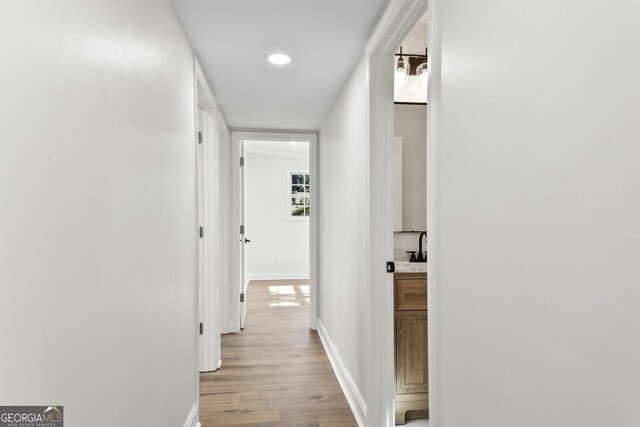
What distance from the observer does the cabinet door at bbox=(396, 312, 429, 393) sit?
245 centimetres

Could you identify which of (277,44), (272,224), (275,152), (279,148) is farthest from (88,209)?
(272,224)

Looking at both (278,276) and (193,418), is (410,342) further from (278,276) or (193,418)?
(278,276)

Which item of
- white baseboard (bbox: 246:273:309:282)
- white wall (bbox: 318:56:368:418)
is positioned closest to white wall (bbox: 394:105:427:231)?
white wall (bbox: 318:56:368:418)

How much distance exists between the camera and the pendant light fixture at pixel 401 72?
2.82 m

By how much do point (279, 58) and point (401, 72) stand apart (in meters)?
0.91

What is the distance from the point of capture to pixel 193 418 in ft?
7.75

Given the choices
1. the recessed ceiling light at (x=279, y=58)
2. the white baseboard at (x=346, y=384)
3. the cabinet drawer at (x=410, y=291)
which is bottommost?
the white baseboard at (x=346, y=384)

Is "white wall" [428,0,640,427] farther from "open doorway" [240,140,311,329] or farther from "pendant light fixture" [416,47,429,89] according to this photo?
"open doorway" [240,140,311,329]

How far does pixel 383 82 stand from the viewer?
7.29 ft

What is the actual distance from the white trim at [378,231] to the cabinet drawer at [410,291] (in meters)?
0.22

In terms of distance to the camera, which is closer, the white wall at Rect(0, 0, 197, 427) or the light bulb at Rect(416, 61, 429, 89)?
the white wall at Rect(0, 0, 197, 427)

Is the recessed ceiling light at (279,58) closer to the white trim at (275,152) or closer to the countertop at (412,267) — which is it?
the countertop at (412,267)

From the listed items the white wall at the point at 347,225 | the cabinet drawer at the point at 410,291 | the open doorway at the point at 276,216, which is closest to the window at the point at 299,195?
the open doorway at the point at 276,216

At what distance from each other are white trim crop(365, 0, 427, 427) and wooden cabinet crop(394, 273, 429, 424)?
0.78 ft
